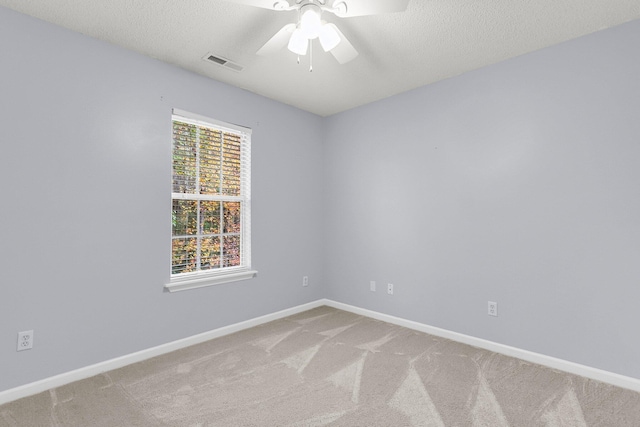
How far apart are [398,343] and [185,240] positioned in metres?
2.26

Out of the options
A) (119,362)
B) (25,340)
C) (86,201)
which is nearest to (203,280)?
(119,362)

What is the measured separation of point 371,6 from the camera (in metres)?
1.77

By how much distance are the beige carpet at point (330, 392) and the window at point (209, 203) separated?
74cm

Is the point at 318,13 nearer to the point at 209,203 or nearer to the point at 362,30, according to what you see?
the point at 362,30

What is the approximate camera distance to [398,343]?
119 inches

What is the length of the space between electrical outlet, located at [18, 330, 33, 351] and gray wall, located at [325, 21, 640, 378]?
120 inches

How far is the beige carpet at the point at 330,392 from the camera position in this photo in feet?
6.21

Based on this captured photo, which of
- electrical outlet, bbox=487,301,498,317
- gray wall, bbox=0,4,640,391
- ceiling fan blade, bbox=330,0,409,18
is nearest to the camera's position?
ceiling fan blade, bbox=330,0,409,18

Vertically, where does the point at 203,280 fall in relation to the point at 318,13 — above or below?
below

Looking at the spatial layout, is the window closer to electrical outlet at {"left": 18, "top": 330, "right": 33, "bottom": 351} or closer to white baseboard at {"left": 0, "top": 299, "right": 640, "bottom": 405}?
white baseboard at {"left": 0, "top": 299, "right": 640, "bottom": 405}

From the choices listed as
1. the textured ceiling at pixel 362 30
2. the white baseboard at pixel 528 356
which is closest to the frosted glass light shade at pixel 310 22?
the textured ceiling at pixel 362 30

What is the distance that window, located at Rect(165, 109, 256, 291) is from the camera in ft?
9.71

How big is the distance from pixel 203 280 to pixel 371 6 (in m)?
2.61

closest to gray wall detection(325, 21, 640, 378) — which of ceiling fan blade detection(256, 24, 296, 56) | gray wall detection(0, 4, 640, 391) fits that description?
gray wall detection(0, 4, 640, 391)
